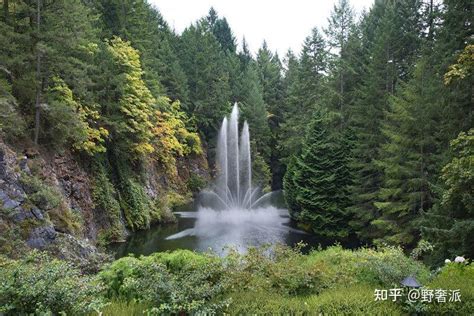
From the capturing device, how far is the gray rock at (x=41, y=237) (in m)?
9.12

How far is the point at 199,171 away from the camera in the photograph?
29.8 metres

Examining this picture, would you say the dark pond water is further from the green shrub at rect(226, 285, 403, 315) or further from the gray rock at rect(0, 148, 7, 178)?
the green shrub at rect(226, 285, 403, 315)

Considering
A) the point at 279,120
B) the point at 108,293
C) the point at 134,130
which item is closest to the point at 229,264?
the point at 108,293

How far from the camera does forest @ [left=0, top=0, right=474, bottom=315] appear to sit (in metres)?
4.61

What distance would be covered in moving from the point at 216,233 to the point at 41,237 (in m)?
9.12

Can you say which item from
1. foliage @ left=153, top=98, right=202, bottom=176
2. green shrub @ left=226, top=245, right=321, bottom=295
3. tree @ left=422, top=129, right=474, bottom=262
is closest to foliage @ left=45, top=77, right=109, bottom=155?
foliage @ left=153, top=98, right=202, bottom=176

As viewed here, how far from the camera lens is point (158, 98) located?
22281 mm

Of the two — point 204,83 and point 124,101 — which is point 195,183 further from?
point 124,101

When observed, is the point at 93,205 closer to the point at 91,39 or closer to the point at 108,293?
the point at 91,39

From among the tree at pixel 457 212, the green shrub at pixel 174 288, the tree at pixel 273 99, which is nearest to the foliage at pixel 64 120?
the green shrub at pixel 174 288

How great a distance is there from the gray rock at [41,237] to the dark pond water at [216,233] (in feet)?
13.4

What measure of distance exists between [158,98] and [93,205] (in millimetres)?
9609

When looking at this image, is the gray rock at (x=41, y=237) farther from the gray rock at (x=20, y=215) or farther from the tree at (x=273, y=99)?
the tree at (x=273, y=99)

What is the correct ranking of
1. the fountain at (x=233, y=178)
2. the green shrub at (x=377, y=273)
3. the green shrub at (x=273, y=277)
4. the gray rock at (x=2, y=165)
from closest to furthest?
the green shrub at (x=273, y=277), the green shrub at (x=377, y=273), the gray rock at (x=2, y=165), the fountain at (x=233, y=178)
